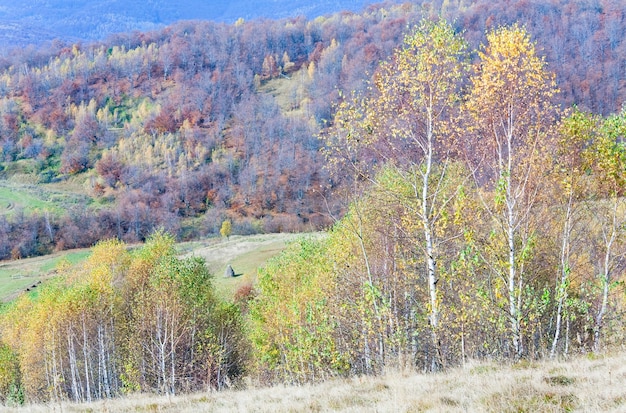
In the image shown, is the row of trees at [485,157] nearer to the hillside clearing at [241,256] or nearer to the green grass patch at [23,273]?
the hillside clearing at [241,256]

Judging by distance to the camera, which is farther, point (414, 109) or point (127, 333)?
point (127, 333)

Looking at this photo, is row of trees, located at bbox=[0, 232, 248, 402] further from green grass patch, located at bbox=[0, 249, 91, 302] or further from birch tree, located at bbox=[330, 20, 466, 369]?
green grass patch, located at bbox=[0, 249, 91, 302]

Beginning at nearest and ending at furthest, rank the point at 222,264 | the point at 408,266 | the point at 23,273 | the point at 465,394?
the point at 465,394
the point at 408,266
the point at 222,264
the point at 23,273

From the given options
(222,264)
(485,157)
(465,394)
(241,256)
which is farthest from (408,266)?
(241,256)

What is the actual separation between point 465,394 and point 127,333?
34703 mm

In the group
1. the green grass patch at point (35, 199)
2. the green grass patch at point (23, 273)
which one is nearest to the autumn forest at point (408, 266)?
the green grass patch at point (23, 273)

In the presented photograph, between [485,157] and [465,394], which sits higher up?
[485,157]

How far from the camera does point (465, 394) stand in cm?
991

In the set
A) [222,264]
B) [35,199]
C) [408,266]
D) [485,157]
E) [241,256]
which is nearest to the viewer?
→ [485,157]

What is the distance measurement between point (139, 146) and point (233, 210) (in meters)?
55.5

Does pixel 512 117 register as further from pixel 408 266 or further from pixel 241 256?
pixel 241 256

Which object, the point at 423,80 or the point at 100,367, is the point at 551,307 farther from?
the point at 100,367

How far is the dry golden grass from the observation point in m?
8.95

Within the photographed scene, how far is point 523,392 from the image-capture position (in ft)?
31.1
